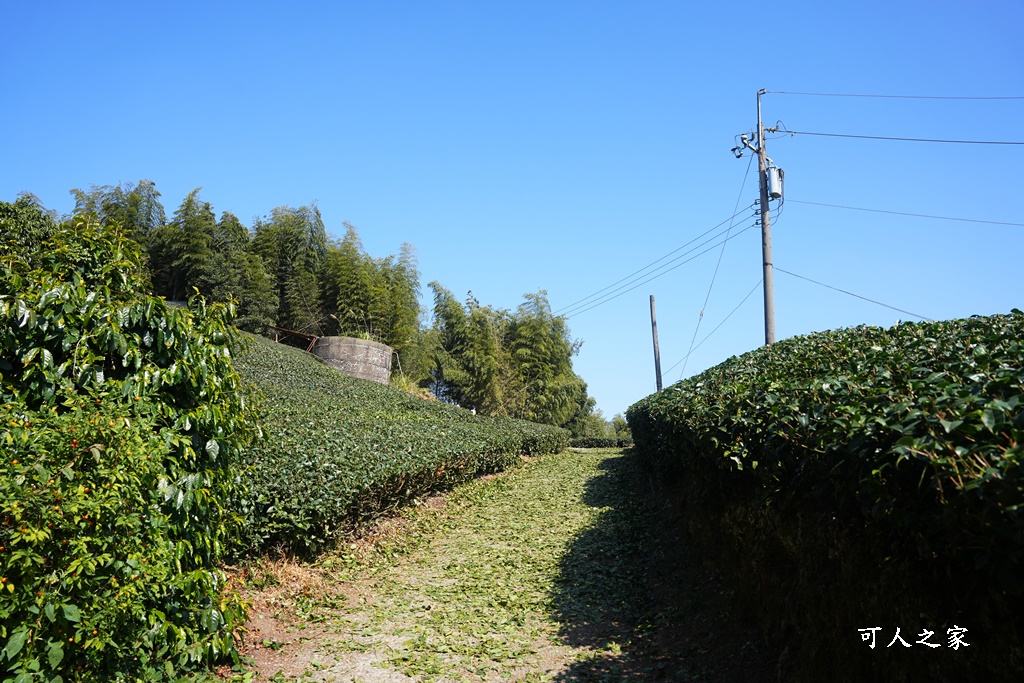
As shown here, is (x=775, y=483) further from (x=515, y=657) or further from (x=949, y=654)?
(x=515, y=657)

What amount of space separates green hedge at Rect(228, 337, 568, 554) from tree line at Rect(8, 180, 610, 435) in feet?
22.0

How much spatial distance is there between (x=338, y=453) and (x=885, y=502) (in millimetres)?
6119

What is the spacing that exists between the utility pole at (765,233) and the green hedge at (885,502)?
6.52 metres

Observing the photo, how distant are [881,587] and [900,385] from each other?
1.01 m

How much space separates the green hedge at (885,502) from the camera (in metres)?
2.00

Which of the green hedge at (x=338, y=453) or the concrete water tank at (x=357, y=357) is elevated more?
the concrete water tank at (x=357, y=357)

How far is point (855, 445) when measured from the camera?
98.4 inches

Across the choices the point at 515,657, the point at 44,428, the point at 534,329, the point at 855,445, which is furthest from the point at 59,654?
the point at 534,329

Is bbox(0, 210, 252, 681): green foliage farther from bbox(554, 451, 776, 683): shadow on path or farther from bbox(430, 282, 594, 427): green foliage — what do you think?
bbox(430, 282, 594, 427): green foliage

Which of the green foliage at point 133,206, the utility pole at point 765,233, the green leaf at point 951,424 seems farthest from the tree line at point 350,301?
the green leaf at point 951,424

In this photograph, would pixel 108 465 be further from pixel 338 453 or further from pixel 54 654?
pixel 338 453

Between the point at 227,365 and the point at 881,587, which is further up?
the point at 227,365

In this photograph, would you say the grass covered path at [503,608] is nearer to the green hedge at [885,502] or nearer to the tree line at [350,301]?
the green hedge at [885,502]

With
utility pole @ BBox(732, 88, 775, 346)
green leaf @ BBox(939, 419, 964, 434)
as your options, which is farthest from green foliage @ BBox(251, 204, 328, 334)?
green leaf @ BBox(939, 419, 964, 434)
